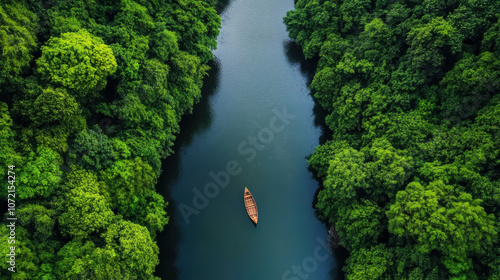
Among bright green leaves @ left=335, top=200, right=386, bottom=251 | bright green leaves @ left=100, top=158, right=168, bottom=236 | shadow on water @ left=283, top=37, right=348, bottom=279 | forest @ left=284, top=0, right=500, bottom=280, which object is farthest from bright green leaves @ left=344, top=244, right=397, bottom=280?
bright green leaves @ left=100, top=158, right=168, bottom=236

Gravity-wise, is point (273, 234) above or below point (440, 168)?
below

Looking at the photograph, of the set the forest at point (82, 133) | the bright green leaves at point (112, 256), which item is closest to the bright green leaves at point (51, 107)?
the forest at point (82, 133)

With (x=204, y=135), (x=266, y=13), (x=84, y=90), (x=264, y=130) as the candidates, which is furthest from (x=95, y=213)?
(x=266, y=13)

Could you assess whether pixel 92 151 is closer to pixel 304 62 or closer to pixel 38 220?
pixel 38 220

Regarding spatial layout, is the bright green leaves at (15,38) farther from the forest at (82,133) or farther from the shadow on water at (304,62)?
the shadow on water at (304,62)

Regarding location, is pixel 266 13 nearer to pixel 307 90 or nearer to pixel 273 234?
pixel 307 90

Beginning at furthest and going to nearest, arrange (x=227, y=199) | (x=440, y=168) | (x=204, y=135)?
1. (x=204, y=135)
2. (x=227, y=199)
3. (x=440, y=168)
